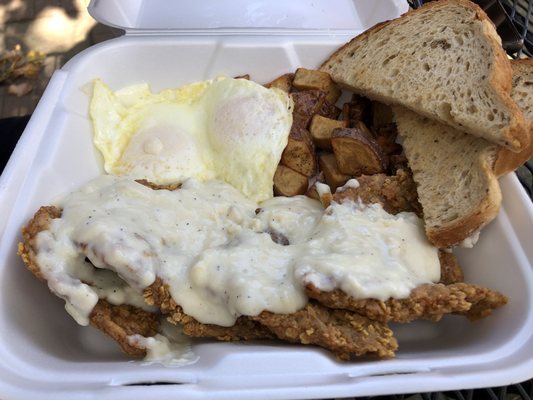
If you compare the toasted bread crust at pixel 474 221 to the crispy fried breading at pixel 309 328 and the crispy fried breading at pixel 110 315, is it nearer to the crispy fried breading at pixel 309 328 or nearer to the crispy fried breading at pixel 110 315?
the crispy fried breading at pixel 309 328

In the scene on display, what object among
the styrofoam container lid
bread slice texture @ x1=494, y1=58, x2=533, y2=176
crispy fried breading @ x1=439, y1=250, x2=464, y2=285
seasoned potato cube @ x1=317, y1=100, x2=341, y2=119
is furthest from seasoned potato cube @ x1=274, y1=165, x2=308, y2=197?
the styrofoam container lid

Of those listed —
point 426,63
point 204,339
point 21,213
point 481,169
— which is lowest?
point 204,339

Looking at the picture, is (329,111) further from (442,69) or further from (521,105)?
(521,105)

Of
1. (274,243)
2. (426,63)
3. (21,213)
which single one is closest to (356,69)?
(426,63)

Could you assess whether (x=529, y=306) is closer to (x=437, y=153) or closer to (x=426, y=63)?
(x=437, y=153)

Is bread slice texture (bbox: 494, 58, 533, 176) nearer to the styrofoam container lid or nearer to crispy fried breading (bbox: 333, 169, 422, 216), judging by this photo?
crispy fried breading (bbox: 333, 169, 422, 216)

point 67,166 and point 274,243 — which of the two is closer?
point 274,243
